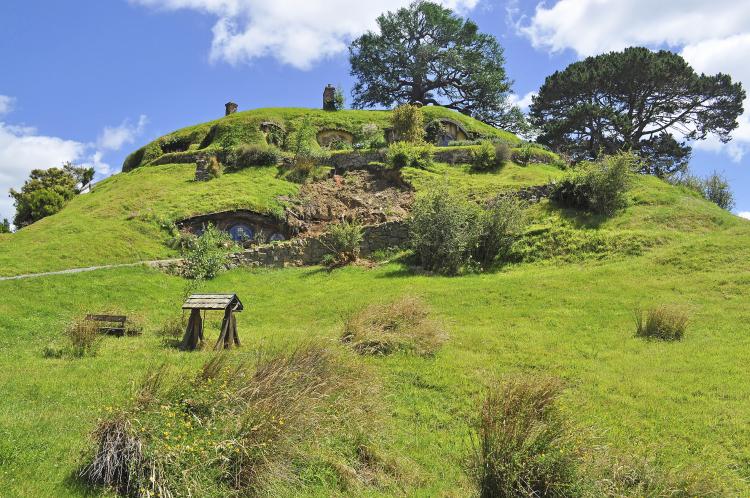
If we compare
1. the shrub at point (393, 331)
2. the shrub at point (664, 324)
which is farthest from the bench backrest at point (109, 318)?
the shrub at point (664, 324)

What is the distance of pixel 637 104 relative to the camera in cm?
4431

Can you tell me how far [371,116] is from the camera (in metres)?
40.2

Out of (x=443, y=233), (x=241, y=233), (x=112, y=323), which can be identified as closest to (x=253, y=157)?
(x=241, y=233)

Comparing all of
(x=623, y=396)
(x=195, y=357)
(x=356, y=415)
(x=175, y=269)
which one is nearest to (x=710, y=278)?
(x=623, y=396)

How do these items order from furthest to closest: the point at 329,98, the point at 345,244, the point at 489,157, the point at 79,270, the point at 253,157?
the point at 329,98, the point at 253,157, the point at 489,157, the point at 345,244, the point at 79,270

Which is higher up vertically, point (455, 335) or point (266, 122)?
point (266, 122)

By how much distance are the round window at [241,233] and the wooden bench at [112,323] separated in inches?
502

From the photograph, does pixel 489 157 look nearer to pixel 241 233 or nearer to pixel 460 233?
pixel 460 233

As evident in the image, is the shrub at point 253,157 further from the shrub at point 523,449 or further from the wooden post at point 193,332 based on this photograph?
the shrub at point 523,449

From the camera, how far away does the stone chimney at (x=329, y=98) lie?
4338 cm

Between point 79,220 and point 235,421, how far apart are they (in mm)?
22969

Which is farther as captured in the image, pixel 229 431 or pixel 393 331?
pixel 393 331

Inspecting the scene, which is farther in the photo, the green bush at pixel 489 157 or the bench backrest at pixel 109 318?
the green bush at pixel 489 157

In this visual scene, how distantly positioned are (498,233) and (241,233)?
1234 centimetres
